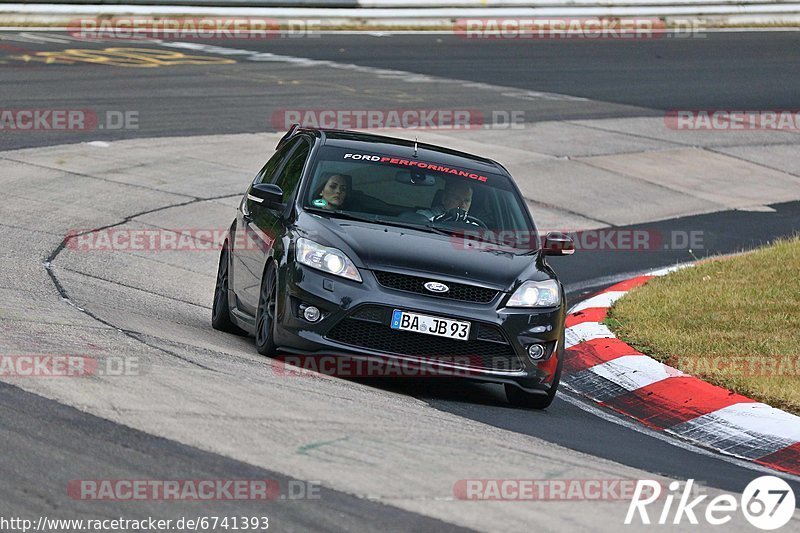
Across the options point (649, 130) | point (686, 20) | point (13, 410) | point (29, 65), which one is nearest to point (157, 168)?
point (29, 65)

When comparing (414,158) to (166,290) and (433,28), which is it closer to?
(166,290)

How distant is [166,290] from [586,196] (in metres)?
7.55

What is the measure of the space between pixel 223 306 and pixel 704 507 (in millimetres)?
4971

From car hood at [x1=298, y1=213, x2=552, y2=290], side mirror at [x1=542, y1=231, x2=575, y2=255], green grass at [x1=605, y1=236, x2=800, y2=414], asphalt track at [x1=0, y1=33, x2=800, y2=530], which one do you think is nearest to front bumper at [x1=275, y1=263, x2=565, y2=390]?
car hood at [x1=298, y1=213, x2=552, y2=290]

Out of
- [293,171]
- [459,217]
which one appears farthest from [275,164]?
[459,217]

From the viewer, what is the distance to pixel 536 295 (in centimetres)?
907

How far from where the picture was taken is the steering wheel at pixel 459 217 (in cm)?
977

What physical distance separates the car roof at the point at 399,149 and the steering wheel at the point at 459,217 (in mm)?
558

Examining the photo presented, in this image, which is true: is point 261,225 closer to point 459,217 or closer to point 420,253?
point 459,217

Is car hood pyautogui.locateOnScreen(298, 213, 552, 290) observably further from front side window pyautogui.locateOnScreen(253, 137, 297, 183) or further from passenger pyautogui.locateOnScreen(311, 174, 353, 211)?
front side window pyautogui.locateOnScreen(253, 137, 297, 183)

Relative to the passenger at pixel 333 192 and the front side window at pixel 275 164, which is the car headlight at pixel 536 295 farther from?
the front side window at pixel 275 164

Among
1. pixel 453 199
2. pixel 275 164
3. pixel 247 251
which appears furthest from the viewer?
pixel 275 164

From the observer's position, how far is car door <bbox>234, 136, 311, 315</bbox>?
9.70 m

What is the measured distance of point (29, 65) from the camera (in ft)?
75.7
